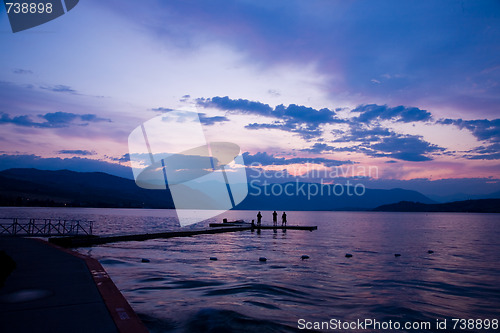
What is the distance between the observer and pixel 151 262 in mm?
21906

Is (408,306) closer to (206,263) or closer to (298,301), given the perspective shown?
(298,301)

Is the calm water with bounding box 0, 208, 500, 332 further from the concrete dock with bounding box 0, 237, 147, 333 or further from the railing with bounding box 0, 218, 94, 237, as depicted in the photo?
the railing with bounding box 0, 218, 94, 237

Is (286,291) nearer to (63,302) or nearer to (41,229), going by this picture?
(63,302)

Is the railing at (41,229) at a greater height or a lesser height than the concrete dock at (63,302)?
lesser

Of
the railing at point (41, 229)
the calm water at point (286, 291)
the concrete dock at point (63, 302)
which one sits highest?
the concrete dock at point (63, 302)

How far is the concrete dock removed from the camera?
21.8 ft

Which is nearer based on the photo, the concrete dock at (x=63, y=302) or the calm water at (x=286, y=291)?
the concrete dock at (x=63, y=302)

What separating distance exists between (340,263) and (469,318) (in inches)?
489

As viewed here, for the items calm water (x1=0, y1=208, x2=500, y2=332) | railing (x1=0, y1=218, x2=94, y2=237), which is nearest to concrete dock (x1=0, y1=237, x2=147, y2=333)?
calm water (x1=0, y1=208, x2=500, y2=332)

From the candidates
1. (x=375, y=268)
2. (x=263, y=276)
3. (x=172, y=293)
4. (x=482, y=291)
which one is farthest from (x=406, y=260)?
(x=172, y=293)

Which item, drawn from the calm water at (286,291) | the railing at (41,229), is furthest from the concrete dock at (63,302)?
the railing at (41,229)

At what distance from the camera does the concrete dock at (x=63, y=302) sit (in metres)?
6.64

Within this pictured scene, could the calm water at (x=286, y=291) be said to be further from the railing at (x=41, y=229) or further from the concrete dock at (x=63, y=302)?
the railing at (x=41, y=229)

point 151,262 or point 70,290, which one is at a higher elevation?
point 70,290
